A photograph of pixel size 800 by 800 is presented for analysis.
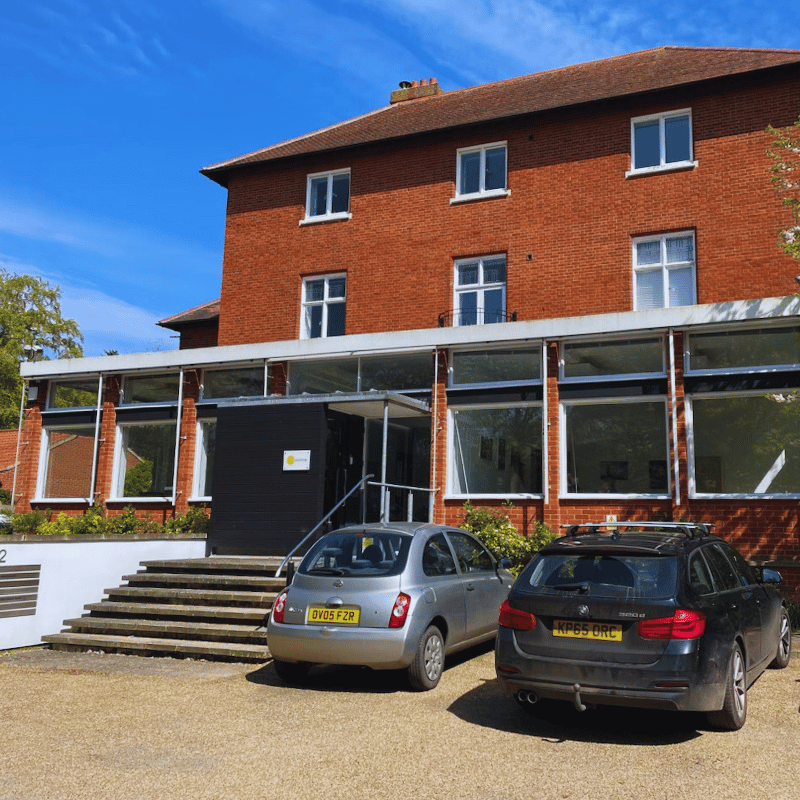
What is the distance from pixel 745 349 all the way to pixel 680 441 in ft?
5.75

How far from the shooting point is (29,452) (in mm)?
18531

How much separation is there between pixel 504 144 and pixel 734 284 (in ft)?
19.4

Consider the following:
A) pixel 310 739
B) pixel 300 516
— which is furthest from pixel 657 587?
pixel 300 516

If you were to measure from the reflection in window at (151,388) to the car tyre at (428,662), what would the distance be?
1076 cm

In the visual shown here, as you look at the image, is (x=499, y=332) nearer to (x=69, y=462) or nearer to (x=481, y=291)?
(x=481, y=291)

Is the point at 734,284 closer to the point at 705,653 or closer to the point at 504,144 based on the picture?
the point at 504,144

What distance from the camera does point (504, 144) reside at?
Answer: 18.2 meters

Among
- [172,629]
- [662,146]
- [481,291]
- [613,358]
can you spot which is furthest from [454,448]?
[662,146]

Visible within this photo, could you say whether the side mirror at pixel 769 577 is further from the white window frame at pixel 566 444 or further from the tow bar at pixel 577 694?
the white window frame at pixel 566 444

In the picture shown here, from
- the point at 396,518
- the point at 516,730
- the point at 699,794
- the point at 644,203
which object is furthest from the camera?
the point at 644,203

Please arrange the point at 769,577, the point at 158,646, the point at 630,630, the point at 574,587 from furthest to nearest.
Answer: the point at 158,646, the point at 769,577, the point at 574,587, the point at 630,630

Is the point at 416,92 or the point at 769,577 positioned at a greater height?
the point at 416,92

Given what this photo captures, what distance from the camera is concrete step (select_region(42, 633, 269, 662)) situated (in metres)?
9.60

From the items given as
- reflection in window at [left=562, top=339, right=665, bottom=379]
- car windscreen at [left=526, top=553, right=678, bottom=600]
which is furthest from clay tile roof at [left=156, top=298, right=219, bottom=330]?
car windscreen at [left=526, top=553, right=678, bottom=600]
